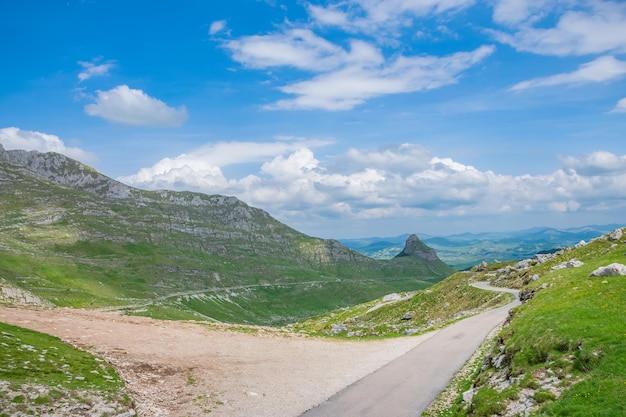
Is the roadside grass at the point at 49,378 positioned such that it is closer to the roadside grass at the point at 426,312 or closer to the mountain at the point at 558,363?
the mountain at the point at 558,363

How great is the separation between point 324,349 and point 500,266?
11319 centimetres

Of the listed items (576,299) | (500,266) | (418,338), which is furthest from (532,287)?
(500,266)

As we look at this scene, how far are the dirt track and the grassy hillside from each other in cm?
1153

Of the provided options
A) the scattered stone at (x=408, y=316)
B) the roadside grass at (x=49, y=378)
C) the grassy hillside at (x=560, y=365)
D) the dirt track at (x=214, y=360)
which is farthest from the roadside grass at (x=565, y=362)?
the scattered stone at (x=408, y=316)

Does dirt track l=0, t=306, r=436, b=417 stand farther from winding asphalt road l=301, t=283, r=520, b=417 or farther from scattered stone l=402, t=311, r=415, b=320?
scattered stone l=402, t=311, r=415, b=320

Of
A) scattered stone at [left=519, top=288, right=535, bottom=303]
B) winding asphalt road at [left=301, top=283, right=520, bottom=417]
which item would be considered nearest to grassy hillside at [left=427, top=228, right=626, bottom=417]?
winding asphalt road at [left=301, top=283, right=520, bottom=417]

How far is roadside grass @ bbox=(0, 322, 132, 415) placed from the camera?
23.0 meters

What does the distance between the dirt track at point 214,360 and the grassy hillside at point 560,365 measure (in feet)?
37.8

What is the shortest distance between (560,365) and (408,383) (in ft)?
43.1

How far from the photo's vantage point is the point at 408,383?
33875 mm

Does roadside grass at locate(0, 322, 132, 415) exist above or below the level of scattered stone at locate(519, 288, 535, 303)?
below

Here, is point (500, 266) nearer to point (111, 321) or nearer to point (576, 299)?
point (576, 299)

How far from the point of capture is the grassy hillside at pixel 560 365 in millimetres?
19766

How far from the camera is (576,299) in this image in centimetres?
3672
